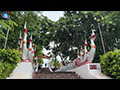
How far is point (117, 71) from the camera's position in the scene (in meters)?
2.90

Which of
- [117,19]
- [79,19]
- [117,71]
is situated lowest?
[117,71]

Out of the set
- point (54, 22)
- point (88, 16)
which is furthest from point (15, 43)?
point (88, 16)

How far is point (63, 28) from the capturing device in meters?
7.93
